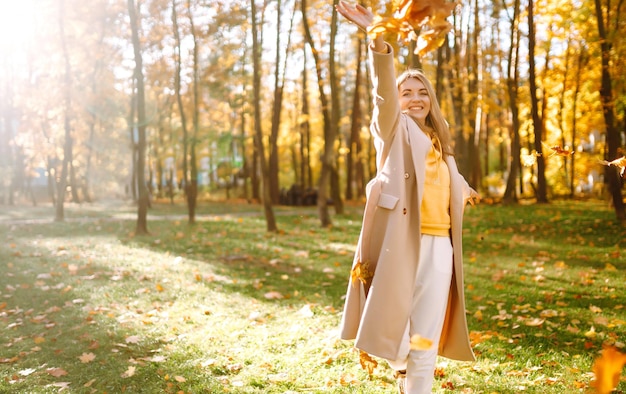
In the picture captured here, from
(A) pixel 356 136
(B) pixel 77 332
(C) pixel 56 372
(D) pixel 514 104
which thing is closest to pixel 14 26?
(A) pixel 356 136

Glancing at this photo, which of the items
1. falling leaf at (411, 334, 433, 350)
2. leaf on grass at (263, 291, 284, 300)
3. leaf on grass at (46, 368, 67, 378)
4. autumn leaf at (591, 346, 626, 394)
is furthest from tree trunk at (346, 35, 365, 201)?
autumn leaf at (591, 346, 626, 394)

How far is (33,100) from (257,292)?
968 inches

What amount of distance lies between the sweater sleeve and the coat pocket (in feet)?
1.12

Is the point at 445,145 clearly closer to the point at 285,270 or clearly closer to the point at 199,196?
the point at 285,270

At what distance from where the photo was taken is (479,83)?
77.3ft

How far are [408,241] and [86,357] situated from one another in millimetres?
3582

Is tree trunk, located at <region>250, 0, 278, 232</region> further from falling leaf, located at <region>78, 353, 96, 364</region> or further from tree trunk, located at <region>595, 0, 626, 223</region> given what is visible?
falling leaf, located at <region>78, 353, 96, 364</region>

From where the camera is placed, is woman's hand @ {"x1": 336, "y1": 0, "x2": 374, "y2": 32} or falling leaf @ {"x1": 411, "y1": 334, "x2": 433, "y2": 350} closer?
woman's hand @ {"x1": 336, "y1": 0, "x2": 374, "y2": 32}

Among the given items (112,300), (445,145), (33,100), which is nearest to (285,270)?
(112,300)

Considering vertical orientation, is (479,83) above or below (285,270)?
above

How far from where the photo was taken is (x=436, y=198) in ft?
11.6

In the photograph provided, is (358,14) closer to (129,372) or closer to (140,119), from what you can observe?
(129,372)

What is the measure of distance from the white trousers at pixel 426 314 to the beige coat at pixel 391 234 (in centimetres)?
9

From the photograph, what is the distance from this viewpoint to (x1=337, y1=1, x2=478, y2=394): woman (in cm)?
331
